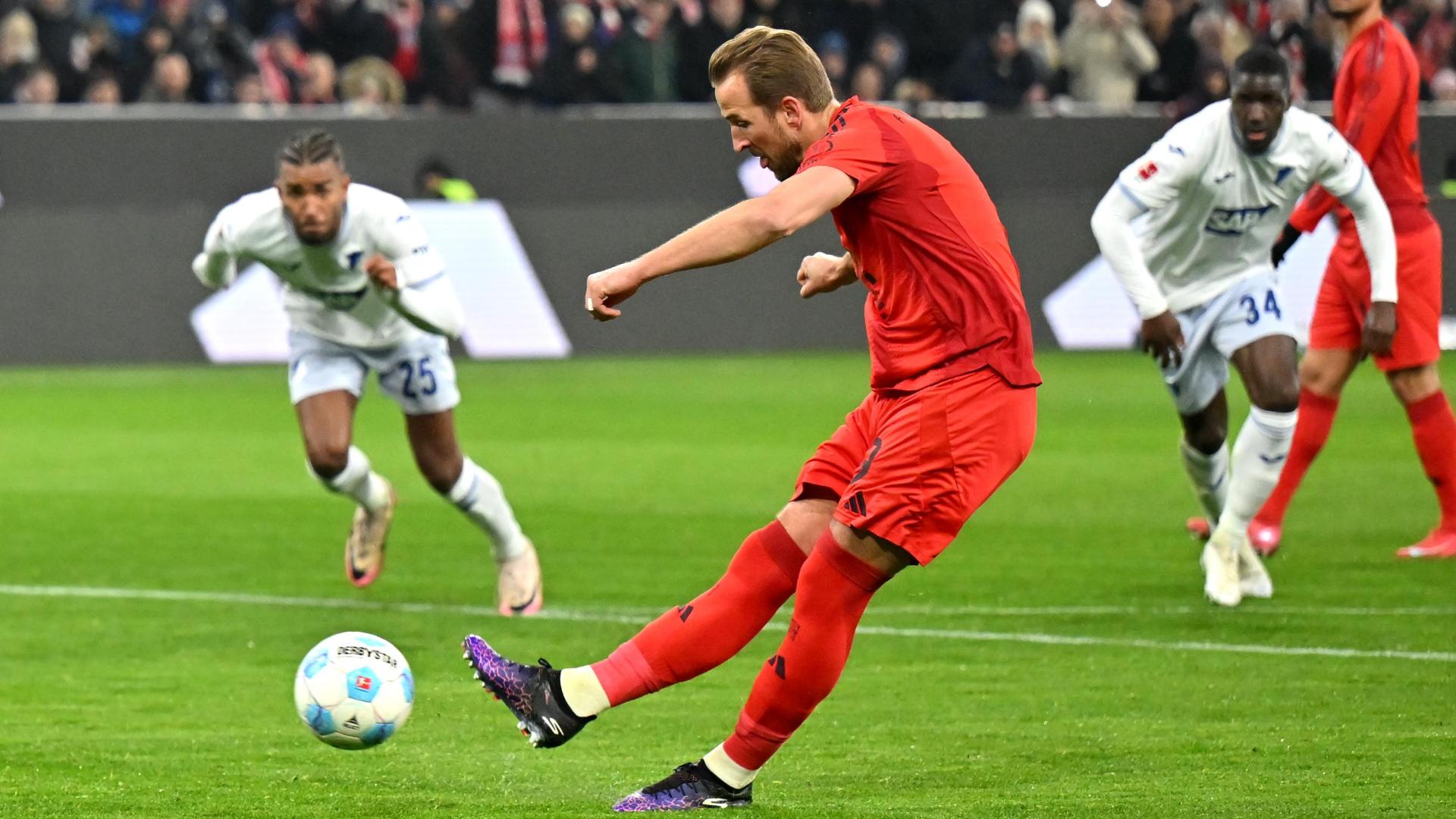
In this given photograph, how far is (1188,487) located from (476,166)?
8.45 metres

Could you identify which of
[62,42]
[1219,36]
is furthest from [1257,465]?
[62,42]

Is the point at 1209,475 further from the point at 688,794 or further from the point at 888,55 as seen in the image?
the point at 888,55

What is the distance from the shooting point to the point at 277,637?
25.1ft

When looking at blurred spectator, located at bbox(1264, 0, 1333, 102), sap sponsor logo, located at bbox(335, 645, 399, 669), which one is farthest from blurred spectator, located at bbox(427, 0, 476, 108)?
sap sponsor logo, located at bbox(335, 645, 399, 669)

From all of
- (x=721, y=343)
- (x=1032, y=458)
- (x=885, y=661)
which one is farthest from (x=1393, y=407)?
(x=885, y=661)

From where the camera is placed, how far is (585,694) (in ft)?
16.6

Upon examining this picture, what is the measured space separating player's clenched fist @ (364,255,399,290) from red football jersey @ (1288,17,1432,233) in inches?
158

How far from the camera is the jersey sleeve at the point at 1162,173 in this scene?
312 inches

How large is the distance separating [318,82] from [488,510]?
429 inches

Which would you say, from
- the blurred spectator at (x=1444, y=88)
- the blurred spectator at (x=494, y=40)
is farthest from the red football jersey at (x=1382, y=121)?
the blurred spectator at (x=1444, y=88)

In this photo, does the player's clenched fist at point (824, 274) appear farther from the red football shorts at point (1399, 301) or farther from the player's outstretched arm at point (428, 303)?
the red football shorts at point (1399, 301)

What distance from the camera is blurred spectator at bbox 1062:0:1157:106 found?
19.6 m

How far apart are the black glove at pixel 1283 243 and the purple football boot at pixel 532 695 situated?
4.61 metres

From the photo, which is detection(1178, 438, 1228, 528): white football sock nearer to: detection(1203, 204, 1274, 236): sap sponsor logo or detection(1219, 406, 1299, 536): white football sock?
detection(1219, 406, 1299, 536): white football sock
